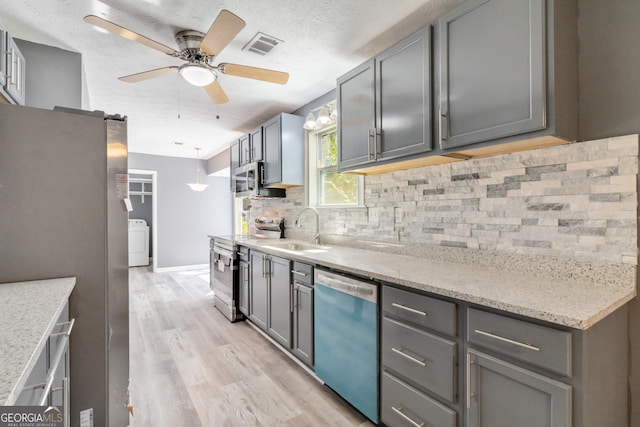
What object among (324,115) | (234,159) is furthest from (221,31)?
(234,159)

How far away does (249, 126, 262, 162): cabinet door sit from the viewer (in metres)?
3.90

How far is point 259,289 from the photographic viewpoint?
9.88 feet

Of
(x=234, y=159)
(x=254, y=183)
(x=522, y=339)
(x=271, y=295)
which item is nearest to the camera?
(x=522, y=339)

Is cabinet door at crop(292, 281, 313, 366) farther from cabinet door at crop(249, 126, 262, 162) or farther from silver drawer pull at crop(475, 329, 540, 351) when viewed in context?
cabinet door at crop(249, 126, 262, 162)

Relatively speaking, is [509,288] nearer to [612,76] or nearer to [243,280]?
[612,76]

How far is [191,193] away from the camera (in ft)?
22.3

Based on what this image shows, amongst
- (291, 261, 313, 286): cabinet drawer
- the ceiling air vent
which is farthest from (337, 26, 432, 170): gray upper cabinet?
(291, 261, 313, 286): cabinet drawer

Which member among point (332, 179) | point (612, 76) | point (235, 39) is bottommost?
point (332, 179)

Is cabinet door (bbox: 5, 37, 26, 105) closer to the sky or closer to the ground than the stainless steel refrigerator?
closer to the sky

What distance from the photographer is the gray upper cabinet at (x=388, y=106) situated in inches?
70.2

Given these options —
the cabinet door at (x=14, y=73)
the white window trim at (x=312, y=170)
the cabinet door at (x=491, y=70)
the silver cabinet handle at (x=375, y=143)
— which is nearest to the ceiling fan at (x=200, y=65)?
the cabinet door at (x=14, y=73)

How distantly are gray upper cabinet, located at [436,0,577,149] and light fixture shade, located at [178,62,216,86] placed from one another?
4.95ft

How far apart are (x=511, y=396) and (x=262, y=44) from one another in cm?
259

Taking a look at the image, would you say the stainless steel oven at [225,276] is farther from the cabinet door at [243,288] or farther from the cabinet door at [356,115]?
the cabinet door at [356,115]
